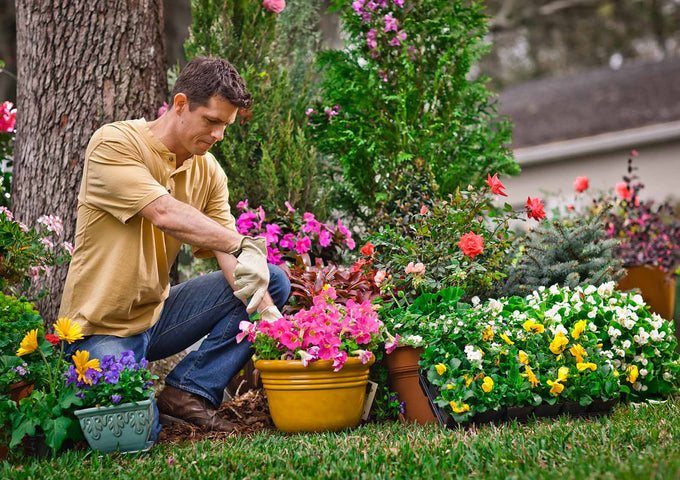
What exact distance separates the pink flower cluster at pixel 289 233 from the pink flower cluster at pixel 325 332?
928 millimetres

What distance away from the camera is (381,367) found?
319 cm

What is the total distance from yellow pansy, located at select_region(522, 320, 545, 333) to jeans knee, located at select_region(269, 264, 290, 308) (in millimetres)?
1065

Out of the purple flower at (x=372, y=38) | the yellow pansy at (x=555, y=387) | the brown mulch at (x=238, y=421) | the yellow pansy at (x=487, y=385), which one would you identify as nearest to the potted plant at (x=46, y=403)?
the brown mulch at (x=238, y=421)

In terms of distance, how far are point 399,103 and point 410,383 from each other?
6.31 feet

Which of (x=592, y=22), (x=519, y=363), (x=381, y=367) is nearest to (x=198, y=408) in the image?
(x=381, y=367)

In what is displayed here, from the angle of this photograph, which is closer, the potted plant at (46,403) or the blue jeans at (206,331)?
the potted plant at (46,403)

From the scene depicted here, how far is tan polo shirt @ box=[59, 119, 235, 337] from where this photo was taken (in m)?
2.79

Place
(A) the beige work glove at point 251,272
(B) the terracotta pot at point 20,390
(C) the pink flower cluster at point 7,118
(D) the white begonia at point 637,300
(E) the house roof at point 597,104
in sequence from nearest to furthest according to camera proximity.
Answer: (B) the terracotta pot at point 20,390, (A) the beige work glove at point 251,272, (D) the white begonia at point 637,300, (C) the pink flower cluster at point 7,118, (E) the house roof at point 597,104

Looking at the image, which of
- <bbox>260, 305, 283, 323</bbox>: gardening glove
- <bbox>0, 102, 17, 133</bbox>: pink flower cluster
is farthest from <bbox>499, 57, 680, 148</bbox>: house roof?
<bbox>260, 305, 283, 323</bbox>: gardening glove

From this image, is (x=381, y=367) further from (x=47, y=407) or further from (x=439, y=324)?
(x=47, y=407)

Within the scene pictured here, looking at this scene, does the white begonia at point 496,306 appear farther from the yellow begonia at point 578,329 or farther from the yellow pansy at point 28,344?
the yellow pansy at point 28,344

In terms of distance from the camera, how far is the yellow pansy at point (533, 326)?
2.82 metres

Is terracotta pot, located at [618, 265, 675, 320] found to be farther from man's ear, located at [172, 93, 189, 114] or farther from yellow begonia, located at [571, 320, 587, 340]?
man's ear, located at [172, 93, 189, 114]

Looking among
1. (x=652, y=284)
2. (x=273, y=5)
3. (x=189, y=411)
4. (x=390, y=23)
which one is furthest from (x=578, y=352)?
(x=273, y=5)
